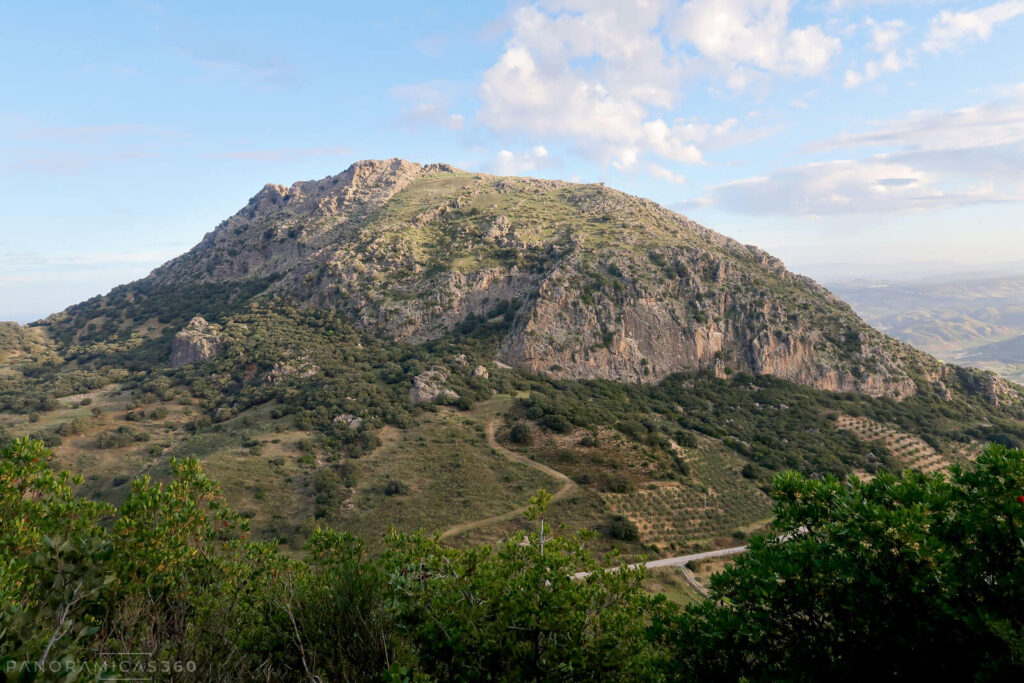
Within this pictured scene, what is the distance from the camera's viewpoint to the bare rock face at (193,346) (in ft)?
302

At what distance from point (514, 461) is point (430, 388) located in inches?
989

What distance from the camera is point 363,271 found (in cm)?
11425

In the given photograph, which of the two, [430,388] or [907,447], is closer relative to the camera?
[907,447]

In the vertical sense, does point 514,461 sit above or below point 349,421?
below

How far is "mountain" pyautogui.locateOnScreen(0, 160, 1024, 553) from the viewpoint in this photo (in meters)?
54.2

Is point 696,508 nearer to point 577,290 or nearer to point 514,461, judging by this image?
point 514,461

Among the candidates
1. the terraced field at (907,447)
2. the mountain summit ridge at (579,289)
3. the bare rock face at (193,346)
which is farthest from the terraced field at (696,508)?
the bare rock face at (193,346)

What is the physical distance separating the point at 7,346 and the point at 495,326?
380 ft

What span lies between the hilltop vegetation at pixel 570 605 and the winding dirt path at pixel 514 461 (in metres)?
24.6

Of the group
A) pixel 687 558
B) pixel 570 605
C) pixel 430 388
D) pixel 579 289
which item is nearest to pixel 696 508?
pixel 687 558

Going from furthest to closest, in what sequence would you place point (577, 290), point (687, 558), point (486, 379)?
point (577, 290) → point (486, 379) → point (687, 558)

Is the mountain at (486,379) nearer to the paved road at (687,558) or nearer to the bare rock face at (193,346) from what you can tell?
the bare rock face at (193,346)

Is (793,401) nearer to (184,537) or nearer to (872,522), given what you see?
(872,522)

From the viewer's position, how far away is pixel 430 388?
79.4 metres
